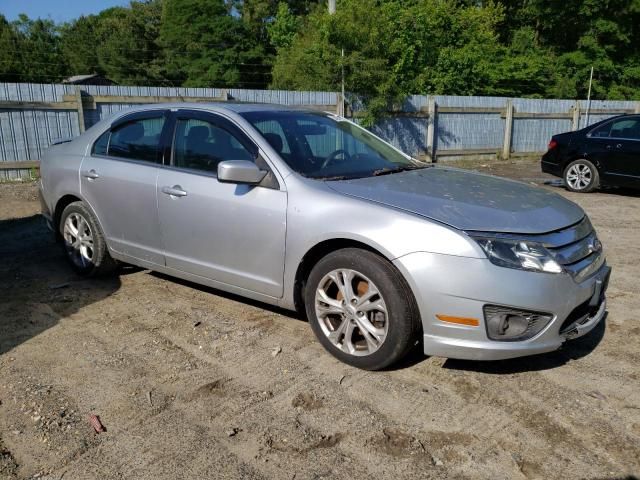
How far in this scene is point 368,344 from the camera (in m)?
3.46

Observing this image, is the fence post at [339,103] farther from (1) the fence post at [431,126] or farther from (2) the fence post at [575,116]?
(2) the fence post at [575,116]

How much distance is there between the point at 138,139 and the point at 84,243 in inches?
45.6

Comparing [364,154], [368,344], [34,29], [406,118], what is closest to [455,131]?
[406,118]

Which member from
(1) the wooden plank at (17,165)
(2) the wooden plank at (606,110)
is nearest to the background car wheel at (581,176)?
(1) the wooden plank at (17,165)

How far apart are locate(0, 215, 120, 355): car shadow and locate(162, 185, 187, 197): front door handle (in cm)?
120

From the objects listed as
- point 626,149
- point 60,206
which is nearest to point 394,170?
point 60,206

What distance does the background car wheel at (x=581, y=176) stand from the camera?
10422mm

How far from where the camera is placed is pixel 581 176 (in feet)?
34.8

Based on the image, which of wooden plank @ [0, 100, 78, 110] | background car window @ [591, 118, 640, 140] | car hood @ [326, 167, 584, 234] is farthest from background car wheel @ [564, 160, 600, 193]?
wooden plank @ [0, 100, 78, 110]

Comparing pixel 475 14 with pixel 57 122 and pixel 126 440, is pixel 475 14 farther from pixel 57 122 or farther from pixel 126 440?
pixel 126 440

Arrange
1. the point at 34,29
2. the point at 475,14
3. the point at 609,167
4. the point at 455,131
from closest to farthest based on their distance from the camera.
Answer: the point at 609,167 → the point at 455,131 → the point at 475,14 → the point at 34,29

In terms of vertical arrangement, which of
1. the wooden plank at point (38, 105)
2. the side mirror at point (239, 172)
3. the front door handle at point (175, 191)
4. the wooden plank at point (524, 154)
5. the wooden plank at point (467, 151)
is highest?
the wooden plank at point (38, 105)

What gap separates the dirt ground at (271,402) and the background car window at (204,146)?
3.80 ft

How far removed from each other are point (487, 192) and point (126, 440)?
259 cm
